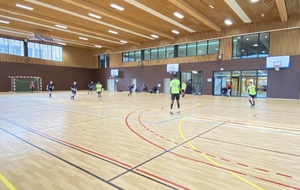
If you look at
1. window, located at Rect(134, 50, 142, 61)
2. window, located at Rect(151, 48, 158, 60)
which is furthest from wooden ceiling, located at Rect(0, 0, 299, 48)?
window, located at Rect(134, 50, 142, 61)

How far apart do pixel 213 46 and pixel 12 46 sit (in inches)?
1031

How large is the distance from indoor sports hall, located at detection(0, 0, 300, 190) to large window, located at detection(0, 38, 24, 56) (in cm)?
14

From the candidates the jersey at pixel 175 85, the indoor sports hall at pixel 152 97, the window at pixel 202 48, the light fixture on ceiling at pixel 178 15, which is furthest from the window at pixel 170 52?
the jersey at pixel 175 85

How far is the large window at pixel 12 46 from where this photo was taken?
82.3ft

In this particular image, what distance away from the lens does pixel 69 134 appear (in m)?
5.42

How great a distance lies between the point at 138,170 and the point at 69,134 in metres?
3.02

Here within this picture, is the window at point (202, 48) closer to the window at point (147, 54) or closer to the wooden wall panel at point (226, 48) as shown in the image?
the wooden wall panel at point (226, 48)

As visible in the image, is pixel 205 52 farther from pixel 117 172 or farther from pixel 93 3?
pixel 117 172

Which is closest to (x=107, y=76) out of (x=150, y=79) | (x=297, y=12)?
(x=150, y=79)

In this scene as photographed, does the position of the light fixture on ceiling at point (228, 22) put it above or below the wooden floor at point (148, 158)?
above

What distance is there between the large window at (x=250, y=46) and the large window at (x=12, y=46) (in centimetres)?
2769

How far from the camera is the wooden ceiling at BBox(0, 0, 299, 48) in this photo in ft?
48.1

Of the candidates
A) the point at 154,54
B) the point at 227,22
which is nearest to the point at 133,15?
the point at 227,22

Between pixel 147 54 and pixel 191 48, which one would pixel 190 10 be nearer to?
pixel 191 48
